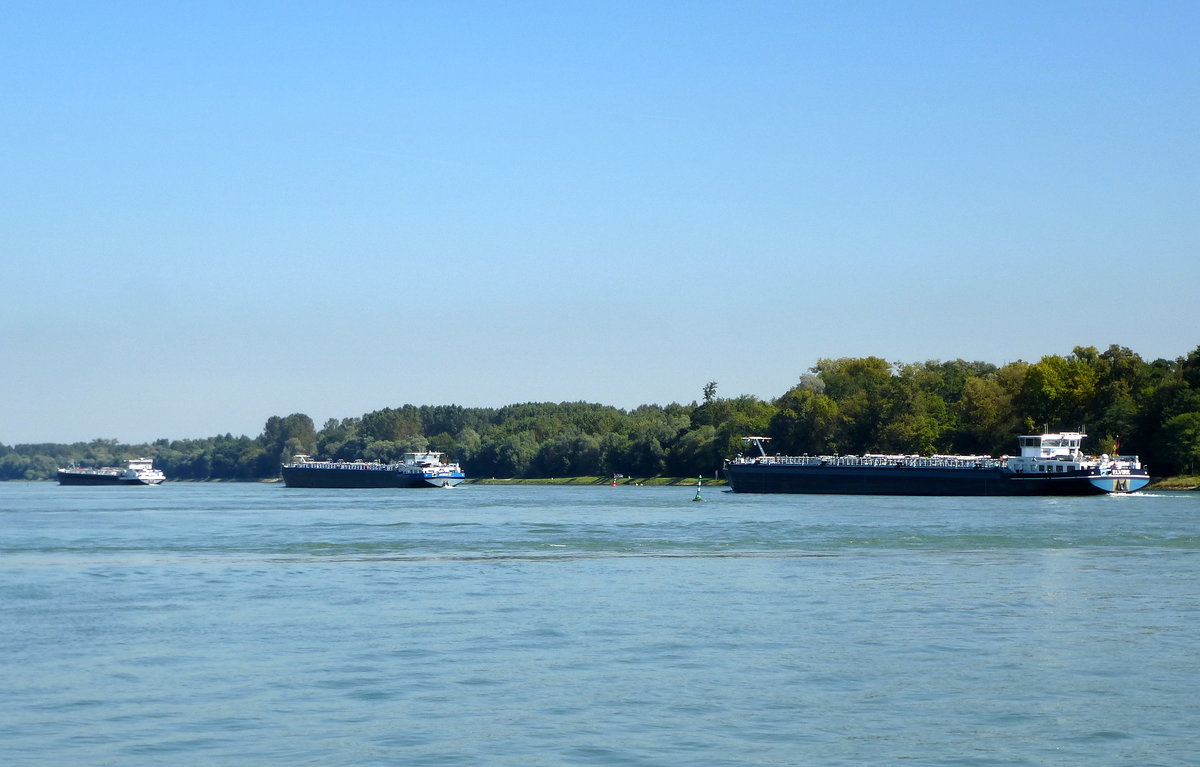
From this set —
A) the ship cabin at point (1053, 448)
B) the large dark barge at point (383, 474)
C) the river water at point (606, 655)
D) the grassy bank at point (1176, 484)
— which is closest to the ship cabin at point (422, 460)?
the large dark barge at point (383, 474)

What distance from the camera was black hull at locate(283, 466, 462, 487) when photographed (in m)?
162

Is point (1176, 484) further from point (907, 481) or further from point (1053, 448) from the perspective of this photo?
point (907, 481)

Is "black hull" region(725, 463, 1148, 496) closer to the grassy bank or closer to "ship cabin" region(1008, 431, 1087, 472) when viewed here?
"ship cabin" region(1008, 431, 1087, 472)

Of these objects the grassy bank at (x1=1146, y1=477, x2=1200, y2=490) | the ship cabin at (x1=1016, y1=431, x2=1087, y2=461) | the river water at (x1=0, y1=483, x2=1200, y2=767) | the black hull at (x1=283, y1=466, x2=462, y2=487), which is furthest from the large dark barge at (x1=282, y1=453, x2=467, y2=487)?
the river water at (x1=0, y1=483, x2=1200, y2=767)

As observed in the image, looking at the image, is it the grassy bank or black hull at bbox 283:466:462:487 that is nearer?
the grassy bank

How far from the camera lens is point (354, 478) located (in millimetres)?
173250

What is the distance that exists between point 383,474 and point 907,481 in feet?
249

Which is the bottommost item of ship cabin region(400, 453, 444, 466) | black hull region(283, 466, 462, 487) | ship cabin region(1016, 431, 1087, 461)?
black hull region(283, 466, 462, 487)

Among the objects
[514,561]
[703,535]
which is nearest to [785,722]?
[514,561]

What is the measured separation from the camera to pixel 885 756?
17562 mm

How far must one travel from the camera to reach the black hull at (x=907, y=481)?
103062 mm

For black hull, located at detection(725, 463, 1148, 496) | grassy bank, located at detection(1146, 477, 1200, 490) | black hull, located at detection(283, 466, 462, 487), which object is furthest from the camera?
black hull, located at detection(283, 466, 462, 487)

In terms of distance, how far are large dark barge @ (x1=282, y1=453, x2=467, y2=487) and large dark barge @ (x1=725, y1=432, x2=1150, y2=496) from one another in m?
42.2

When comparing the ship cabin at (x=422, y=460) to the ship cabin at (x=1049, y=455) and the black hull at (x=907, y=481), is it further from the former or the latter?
the ship cabin at (x=1049, y=455)
